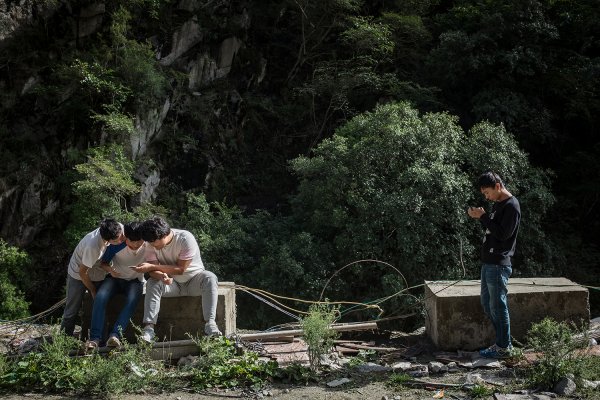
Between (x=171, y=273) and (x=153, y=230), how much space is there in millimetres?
465

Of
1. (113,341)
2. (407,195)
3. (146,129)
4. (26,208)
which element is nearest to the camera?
(113,341)

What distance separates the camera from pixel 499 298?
5.19 metres

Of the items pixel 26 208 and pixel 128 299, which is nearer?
pixel 128 299

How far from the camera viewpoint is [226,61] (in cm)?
1655

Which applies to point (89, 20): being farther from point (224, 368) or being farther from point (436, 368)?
point (436, 368)

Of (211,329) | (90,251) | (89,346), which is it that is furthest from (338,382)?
(90,251)

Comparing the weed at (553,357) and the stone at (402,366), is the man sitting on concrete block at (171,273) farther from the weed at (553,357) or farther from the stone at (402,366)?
the weed at (553,357)

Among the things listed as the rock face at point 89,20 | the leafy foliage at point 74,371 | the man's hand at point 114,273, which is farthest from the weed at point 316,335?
the rock face at point 89,20

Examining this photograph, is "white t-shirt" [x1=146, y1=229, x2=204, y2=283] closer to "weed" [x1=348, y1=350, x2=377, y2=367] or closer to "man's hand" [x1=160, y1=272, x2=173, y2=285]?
"man's hand" [x1=160, y1=272, x2=173, y2=285]

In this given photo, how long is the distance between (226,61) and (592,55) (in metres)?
9.53

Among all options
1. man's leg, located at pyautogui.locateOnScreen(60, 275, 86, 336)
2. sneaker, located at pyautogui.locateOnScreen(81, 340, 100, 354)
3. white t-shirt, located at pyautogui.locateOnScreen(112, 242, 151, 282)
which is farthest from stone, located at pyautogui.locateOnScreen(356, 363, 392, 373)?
man's leg, located at pyautogui.locateOnScreen(60, 275, 86, 336)

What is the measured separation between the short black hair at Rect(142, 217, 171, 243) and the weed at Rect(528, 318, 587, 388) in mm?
3281

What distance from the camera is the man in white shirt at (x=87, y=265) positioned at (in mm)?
5238

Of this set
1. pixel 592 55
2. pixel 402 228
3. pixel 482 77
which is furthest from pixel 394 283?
pixel 592 55
